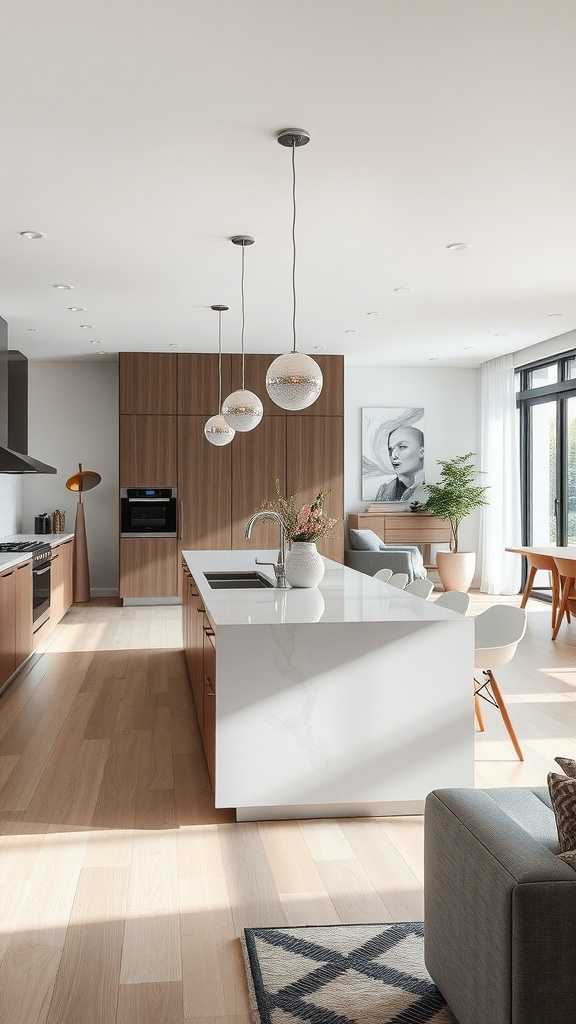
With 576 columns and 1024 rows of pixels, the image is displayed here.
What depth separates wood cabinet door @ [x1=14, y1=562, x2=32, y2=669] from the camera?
18.7 feet

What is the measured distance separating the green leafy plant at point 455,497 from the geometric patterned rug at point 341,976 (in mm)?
8078

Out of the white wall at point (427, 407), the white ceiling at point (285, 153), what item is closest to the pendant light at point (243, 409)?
the white ceiling at point (285, 153)

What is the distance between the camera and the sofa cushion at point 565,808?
1.67 meters

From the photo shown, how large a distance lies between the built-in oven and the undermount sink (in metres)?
4.22

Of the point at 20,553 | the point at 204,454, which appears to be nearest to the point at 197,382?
the point at 204,454

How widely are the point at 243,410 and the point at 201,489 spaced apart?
4463 mm

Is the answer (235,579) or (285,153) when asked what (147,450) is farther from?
(285,153)

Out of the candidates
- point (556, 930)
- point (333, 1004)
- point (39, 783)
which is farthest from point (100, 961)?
point (39, 783)

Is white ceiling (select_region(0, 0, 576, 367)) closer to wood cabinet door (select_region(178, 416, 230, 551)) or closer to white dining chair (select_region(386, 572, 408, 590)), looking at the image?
white dining chair (select_region(386, 572, 408, 590))

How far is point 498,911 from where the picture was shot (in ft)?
5.26

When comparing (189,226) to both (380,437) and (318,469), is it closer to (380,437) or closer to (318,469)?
(318,469)

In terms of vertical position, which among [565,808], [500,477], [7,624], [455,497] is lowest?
[7,624]

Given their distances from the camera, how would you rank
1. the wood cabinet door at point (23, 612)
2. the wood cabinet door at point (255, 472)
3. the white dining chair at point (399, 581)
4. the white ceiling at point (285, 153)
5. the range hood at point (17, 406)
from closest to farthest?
the white ceiling at point (285, 153)
the white dining chair at point (399, 581)
the wood cabinet door at point (23, 612)
the range hood at point (17, 406)
the wood cabinet door at point (255, 472)

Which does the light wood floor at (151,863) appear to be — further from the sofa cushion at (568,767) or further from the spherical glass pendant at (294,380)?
the spherical glass pendant at (294,380)
